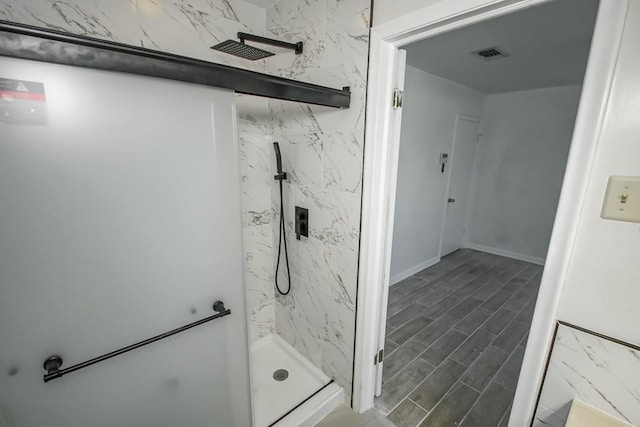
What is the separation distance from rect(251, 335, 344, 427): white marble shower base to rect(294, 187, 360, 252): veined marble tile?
3.32ft

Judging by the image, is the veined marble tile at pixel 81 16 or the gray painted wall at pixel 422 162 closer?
the veined marble tile at pixel 81 16

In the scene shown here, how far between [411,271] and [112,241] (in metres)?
3.53

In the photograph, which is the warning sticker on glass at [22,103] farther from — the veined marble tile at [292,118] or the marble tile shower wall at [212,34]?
the veined marble tile at [292,118]

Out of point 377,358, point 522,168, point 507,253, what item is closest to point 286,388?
point 377,358

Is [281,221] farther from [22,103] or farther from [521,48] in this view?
[521,48]

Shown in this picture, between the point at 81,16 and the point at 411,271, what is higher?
the point at 81,16

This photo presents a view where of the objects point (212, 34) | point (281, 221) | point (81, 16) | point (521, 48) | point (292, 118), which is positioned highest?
point (521, 48)

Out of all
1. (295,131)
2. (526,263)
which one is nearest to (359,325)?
(295,131)

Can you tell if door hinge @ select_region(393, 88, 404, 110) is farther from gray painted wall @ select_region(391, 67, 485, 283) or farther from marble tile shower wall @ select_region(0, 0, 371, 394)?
gray painted wall @ select_region(391, 67, 485, 283)

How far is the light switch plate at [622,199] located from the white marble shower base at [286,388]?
1.71m

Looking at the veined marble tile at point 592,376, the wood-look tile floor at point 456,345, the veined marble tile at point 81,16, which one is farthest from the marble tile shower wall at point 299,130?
the veined marble tile at point 592,376

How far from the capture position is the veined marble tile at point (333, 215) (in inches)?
60.8

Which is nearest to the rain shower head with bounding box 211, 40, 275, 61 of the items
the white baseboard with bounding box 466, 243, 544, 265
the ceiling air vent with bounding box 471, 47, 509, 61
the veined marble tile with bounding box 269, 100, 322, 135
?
the veined marble tile with bounding box 269, 100, 322, 135

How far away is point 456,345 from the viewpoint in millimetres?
2369
